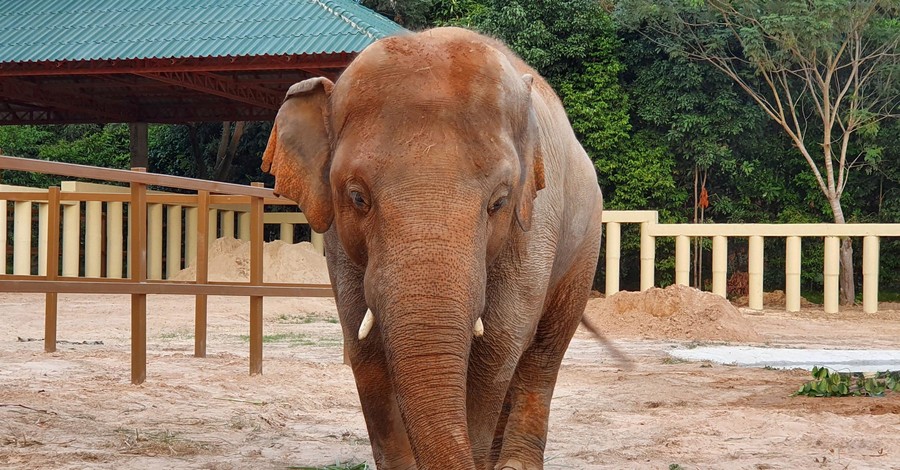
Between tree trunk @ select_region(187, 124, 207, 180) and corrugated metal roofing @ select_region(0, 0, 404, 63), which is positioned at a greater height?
corrugated metal roofing @ select_region(0, 0, 404, 63)

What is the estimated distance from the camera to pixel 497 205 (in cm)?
311

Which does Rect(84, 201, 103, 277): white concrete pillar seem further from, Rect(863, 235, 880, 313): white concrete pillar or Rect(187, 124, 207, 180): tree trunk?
Rect(863, 235, 880, 313): white concrete pillar

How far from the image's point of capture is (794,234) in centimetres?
1869

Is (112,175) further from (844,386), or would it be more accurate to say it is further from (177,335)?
(177,335)

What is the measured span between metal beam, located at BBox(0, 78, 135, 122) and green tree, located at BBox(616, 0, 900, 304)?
10.2 metres

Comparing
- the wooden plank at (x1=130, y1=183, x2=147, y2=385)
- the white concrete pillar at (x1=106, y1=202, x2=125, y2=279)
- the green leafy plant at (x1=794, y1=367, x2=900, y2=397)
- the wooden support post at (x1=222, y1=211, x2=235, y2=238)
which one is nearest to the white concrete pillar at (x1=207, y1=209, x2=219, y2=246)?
the wooden support post at (x1=222, y1=211, x2=235, y2=238)

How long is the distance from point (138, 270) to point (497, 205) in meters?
4.67

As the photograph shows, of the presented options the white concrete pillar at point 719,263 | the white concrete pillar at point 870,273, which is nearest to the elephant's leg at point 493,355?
the white concrete pillar at point 719,263

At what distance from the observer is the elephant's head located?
9.20 ft

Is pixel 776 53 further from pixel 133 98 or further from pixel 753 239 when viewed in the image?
pixel 133 98

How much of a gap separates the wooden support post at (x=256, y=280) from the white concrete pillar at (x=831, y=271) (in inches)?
509

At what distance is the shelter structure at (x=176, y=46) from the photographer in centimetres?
1509

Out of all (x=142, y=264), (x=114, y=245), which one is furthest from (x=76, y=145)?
(x=142, y=264)

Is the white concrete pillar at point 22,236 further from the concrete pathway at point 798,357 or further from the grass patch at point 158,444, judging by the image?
the grass patch at point 158,444
